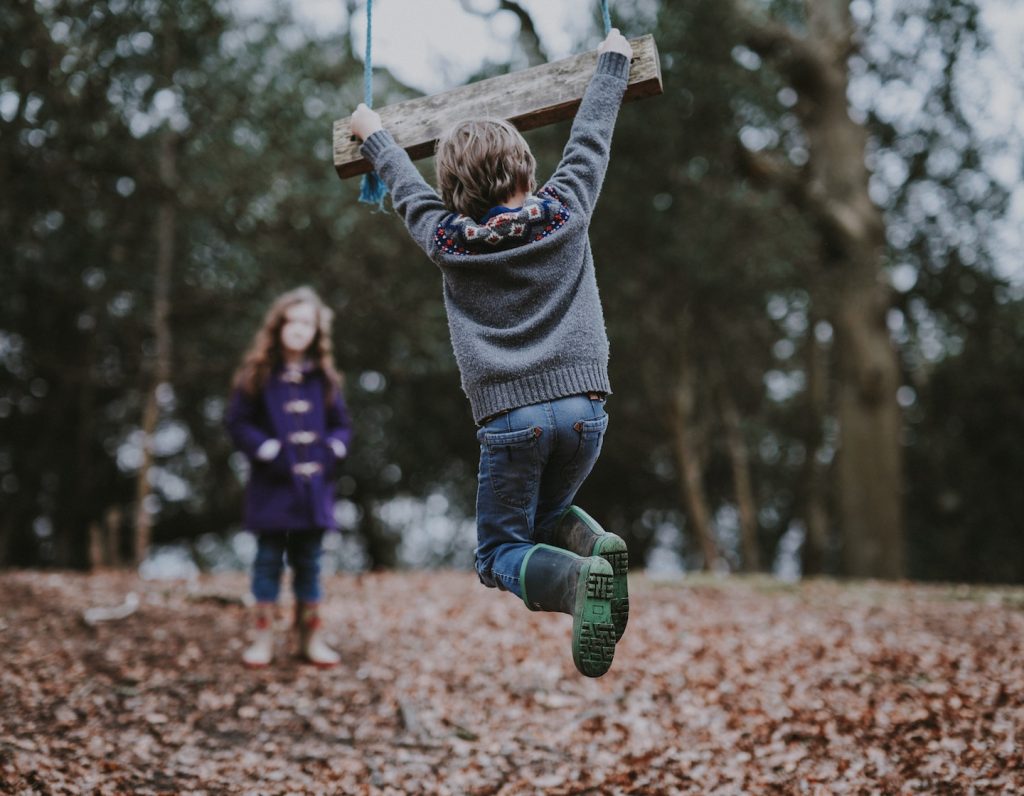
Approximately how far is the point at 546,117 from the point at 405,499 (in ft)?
47.9

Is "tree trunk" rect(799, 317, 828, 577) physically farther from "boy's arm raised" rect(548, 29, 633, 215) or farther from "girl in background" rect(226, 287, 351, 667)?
"boy's arm raised" rect(548, 29, 633, 215)

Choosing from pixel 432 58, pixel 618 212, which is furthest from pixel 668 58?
pixel 432 58

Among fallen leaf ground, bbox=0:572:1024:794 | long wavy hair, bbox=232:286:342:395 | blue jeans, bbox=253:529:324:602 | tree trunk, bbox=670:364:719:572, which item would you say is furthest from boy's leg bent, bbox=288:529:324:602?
tree trunk, bbox=670:364:719:572

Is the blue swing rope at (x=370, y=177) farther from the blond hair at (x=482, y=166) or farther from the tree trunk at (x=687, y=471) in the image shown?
the tree trunk at (x=687, y=471)

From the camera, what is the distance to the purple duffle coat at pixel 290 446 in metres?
4.99

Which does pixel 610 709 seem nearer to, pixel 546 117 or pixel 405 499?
pixel 546 117

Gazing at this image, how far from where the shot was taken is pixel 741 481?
14812mm

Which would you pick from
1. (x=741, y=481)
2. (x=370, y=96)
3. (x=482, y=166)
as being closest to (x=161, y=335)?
(x=370, y=96)

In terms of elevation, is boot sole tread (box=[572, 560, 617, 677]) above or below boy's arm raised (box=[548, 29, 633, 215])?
below

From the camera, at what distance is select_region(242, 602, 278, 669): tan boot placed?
511 cm

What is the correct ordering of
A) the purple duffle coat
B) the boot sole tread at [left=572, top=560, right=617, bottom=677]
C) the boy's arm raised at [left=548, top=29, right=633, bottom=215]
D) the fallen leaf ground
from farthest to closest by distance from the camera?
the purple duffle coat
the fallen leaf ground
the boy's arm raised at [left=548, top=29, right=633, bottom=215]
the boot sole tread at [left=572, top=560, right=617, bottom=677]

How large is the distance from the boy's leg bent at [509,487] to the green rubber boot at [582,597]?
0.11 metres

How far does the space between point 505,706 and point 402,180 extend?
298cm

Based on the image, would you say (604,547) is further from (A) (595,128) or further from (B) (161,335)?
(B) (161,335)
